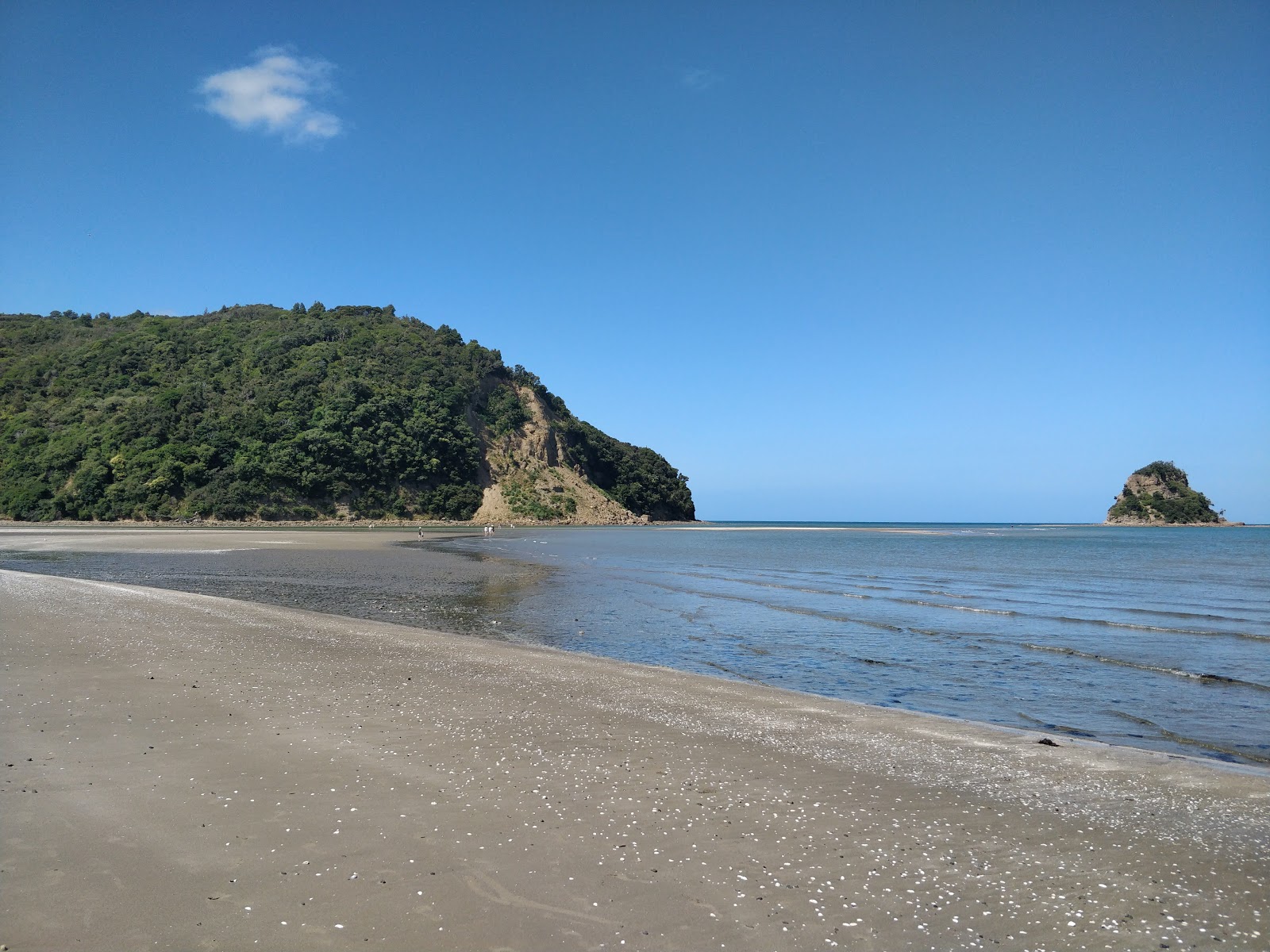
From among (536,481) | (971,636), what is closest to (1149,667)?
(971,636)

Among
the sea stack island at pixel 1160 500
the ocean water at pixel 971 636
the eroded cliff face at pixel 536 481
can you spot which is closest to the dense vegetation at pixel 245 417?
the eroded cliff face at pixel 536 481

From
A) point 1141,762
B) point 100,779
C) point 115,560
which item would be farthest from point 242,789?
point 115,560

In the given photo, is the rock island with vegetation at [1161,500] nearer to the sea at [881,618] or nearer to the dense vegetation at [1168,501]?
the dense vegetation at [1168,501]

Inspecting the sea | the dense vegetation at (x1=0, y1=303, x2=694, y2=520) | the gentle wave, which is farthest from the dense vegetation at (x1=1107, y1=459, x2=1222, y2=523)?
the gentle wave

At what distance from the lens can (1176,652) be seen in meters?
14.9

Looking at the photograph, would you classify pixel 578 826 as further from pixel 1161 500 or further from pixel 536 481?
pixel 1161 500

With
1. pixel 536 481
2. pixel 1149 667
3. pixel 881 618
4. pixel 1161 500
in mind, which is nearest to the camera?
pixel 1149 667

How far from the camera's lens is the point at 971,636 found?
16766 mm

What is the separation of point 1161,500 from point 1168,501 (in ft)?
5.31

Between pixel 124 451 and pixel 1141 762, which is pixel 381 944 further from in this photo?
pixel 124 451

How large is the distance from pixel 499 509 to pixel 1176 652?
93946 millimetres

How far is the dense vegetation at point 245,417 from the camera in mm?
79125

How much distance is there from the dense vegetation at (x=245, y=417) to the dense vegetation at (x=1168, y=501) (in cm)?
12374

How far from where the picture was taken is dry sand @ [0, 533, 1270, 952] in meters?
4.13
